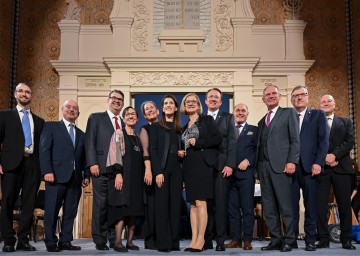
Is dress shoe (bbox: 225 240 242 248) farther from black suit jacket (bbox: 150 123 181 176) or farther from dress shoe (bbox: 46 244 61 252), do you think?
dress shoe (bbox: 46 244 61 252)

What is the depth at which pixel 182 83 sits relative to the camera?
827 centimetres

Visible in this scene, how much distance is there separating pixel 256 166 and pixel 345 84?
453 cm

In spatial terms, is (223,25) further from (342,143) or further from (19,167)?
(19,167)

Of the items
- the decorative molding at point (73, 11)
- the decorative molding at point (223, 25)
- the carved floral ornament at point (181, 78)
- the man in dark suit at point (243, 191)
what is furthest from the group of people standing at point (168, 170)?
the decorative molding at point (73, 11)

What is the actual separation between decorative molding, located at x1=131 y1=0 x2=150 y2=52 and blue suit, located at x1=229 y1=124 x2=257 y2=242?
3.75 m

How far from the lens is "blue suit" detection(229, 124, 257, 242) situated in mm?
4918

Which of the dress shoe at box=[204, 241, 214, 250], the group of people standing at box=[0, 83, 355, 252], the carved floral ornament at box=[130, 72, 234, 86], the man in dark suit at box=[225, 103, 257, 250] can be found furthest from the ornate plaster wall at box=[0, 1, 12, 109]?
the dress shoe at box=[204, 241, 214, 250]

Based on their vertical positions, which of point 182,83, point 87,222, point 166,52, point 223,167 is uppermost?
point 166,52

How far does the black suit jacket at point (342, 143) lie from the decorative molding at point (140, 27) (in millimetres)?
4289

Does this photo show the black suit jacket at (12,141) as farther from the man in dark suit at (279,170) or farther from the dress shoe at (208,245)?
the man in dark suit at (279,170)

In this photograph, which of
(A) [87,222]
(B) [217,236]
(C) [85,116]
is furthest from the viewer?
(C) [85,116]

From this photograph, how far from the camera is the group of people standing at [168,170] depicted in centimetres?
437

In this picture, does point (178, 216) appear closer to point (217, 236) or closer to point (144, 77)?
point (217, 236)

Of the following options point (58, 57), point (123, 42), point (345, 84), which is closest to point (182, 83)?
point (123, 42)
